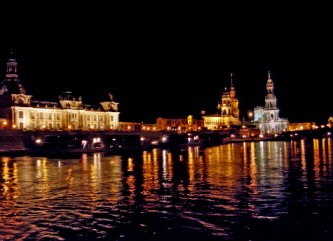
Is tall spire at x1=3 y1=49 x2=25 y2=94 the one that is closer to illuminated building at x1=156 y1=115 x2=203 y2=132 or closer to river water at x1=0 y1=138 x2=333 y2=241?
illuminated building at x1=156 y1=115 x2=203 y2=132

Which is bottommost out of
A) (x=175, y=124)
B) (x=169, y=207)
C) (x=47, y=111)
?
(x=169, y=207)

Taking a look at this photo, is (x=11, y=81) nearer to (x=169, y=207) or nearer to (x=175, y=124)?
(x=175, y=124)

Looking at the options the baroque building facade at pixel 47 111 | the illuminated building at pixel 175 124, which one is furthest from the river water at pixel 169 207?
the illuminated building at pixel 175 124

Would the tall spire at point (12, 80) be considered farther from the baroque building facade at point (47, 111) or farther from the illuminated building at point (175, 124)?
the illuminated building at point (175, 124)

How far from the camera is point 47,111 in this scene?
132375 millimetres

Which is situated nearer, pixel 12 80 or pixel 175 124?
pixel 12 80

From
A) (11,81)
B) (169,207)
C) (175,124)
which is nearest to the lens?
(169,207)

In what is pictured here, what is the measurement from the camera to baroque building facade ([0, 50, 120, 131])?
122 m

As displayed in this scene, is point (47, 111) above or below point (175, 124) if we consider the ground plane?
above

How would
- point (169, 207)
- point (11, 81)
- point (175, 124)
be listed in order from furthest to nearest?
point (175, 124) → point (11, 81) → point (169, 207)

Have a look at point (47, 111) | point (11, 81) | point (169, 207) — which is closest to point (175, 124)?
point (47, 111)

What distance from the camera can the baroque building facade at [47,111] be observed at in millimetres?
121562

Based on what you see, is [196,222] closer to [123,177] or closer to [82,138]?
[123,177]

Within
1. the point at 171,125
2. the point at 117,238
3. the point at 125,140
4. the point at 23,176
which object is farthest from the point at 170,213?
the point at 171,125
